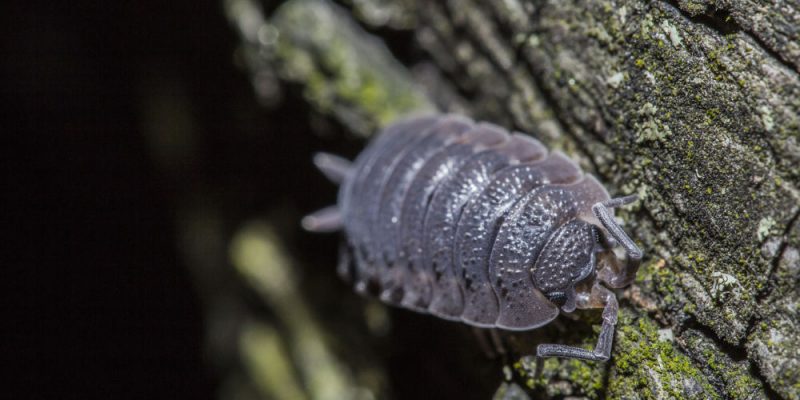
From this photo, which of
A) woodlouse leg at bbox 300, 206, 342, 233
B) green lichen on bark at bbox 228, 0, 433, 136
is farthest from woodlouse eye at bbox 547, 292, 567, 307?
green lichen on bark at bbox 228, 0, 433, 136

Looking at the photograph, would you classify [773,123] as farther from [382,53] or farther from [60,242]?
[60,242]

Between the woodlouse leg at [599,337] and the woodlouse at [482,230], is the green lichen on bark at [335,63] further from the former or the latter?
the woodlouse leg at [599,337]

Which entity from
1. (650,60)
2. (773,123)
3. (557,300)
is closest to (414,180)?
(557,300)

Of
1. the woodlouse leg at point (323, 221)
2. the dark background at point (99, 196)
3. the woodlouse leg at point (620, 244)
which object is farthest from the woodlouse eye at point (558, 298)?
the dark background at point (99, 196)

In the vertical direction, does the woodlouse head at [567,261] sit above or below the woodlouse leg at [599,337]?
above

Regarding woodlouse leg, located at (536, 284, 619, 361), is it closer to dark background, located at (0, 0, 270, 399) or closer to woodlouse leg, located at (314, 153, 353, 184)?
woodlouse leg, located at (314, 153, 353, 184)

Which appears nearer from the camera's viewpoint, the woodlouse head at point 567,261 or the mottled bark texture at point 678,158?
the mottled bark texture at point 678,158

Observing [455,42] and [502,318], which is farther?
[455,42]

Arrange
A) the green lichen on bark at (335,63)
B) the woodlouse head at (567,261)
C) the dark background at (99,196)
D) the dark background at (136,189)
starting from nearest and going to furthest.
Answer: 1. the woodlouse head at (567,261)
2. the green lichen on bark at (335,63)
3. the dark background at (136,189)
4. the dark background at (99,196)
